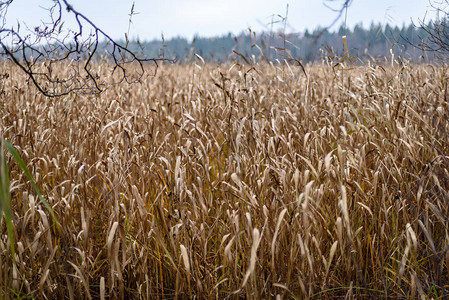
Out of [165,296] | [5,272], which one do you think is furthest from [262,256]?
[5,272]

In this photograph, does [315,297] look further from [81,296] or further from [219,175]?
[81,296]

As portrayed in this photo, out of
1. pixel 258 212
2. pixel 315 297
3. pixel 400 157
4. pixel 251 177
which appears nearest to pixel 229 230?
pixel 258 212

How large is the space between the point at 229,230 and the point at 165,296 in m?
0.44

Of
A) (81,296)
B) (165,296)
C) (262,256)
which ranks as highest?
(262,256)

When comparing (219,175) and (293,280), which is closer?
(293,280)

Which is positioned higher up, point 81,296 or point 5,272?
point 5,272

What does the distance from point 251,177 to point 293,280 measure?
24.0 inches

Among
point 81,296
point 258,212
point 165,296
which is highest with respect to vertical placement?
point 258,212

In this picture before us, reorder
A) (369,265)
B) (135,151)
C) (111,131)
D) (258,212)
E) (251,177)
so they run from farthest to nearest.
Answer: (111,131), (135,151), (251,177), (369,265), (258,212)

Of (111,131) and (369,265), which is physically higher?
(111,131)

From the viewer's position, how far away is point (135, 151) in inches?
97.3

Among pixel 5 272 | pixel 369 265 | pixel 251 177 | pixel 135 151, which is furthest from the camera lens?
pixel 135 151

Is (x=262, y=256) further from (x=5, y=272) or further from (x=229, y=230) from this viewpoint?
(x=5, y=272)

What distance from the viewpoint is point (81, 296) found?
177 centimetres
